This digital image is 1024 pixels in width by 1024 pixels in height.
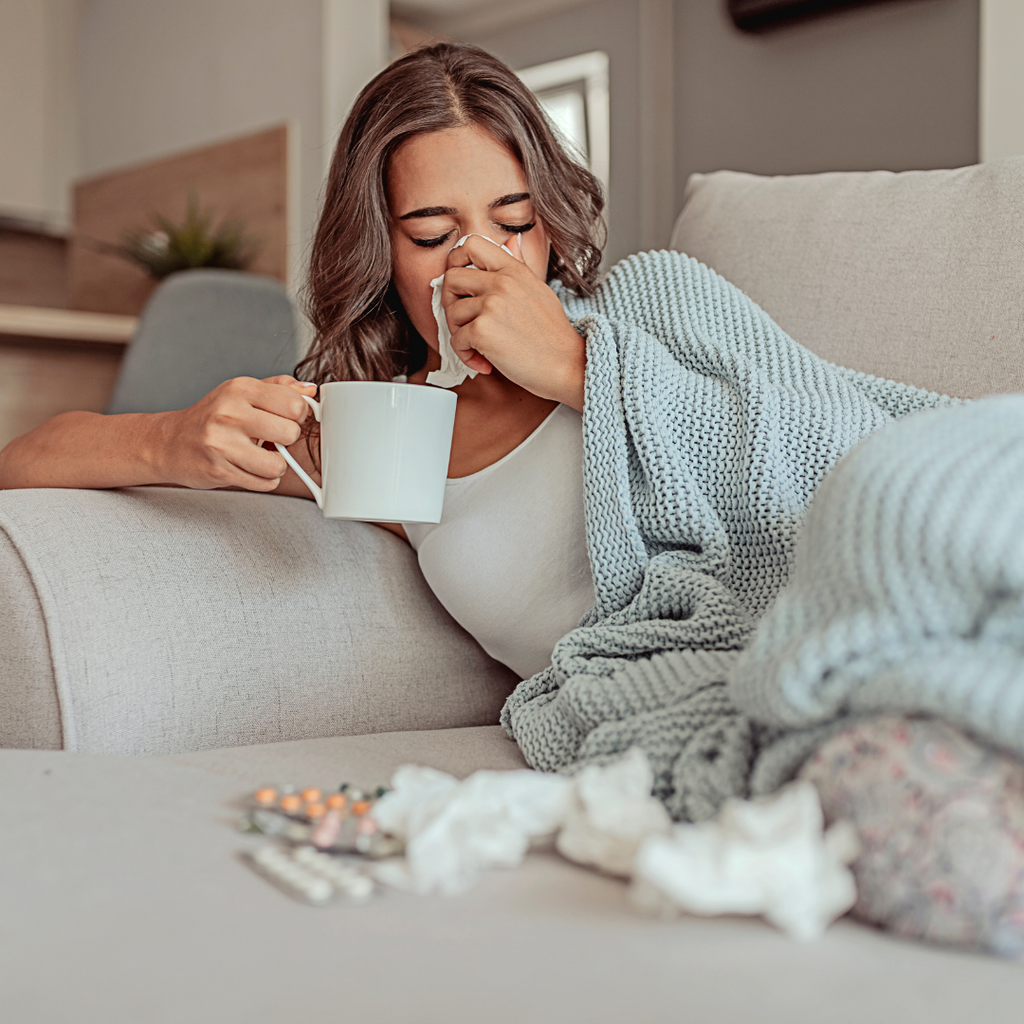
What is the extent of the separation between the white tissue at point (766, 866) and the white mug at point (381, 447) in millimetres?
378

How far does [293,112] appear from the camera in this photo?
3008mm

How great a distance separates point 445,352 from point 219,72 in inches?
109

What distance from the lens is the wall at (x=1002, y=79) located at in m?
1.75

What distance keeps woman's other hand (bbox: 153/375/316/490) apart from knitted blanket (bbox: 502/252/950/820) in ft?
0.75

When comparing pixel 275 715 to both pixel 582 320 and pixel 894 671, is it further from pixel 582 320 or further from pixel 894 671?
pixel 894 671

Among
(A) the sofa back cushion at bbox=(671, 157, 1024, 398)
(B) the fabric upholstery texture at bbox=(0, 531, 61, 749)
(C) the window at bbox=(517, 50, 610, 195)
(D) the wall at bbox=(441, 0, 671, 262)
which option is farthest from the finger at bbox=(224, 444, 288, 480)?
(C) the window at bbox=(517, 50, 610, 195)

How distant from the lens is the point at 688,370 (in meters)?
0.88

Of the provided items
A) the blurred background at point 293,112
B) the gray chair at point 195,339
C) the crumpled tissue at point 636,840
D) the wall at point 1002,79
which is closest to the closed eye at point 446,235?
the crumpled tissue at point 636,840

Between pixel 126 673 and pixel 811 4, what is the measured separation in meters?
2.86

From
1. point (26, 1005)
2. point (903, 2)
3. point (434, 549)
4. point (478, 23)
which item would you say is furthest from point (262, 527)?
point (478, 23)

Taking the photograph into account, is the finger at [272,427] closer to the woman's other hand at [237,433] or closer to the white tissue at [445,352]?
the woman's other hand at [237,433]

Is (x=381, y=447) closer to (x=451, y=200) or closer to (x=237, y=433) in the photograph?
(x=237, y=433)

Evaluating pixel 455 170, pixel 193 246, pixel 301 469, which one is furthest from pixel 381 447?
pixel 193 246

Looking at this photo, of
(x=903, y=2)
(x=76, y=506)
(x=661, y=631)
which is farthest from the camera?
(x=903, y=2)
